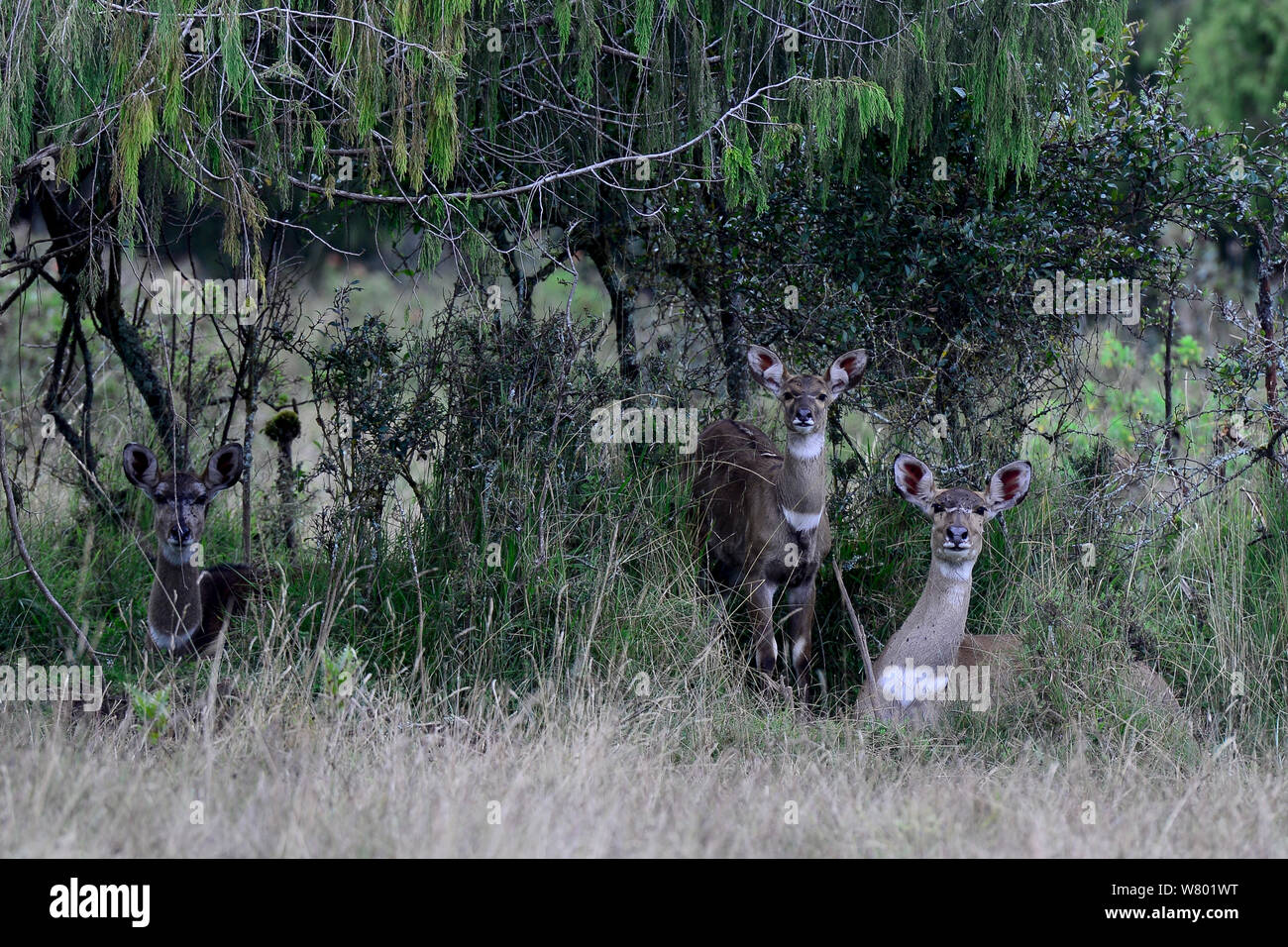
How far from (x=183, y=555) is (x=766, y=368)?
331 cm

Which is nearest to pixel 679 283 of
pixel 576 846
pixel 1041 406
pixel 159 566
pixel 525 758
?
pixel 1041 406

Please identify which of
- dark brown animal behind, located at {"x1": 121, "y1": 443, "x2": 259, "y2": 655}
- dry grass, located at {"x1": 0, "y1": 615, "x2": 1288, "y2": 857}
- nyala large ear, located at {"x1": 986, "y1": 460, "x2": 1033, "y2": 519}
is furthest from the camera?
dark brown animal behind, located at {"x1": 121, "y1": 443, "x2": 259, "y2": 655}

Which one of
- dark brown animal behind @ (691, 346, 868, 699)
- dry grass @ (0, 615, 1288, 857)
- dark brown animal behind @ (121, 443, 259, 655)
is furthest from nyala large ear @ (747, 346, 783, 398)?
dark brown animal behind @ (121, 443, 259, 655)

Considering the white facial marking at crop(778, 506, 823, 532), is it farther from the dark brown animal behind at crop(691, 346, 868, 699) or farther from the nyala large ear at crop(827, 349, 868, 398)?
the nyala large ear at crop(827, 349, 868, 398)

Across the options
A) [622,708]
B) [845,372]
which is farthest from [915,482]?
[622,708]

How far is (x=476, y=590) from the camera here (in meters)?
6.75

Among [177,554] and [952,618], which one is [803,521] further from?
[177,554]

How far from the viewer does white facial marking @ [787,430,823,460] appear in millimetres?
7473

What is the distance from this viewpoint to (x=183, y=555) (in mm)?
7418

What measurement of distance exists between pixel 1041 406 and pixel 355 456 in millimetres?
4054

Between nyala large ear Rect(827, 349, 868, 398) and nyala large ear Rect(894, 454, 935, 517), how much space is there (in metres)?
0.58

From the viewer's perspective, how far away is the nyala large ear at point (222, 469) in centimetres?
749

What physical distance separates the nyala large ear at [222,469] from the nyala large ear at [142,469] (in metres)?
0.26

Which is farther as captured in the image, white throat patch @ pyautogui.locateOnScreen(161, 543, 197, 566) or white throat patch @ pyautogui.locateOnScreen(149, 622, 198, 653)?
white throat patch @ pyautogui.locateOnScreen(161, 543, 197, 566)
